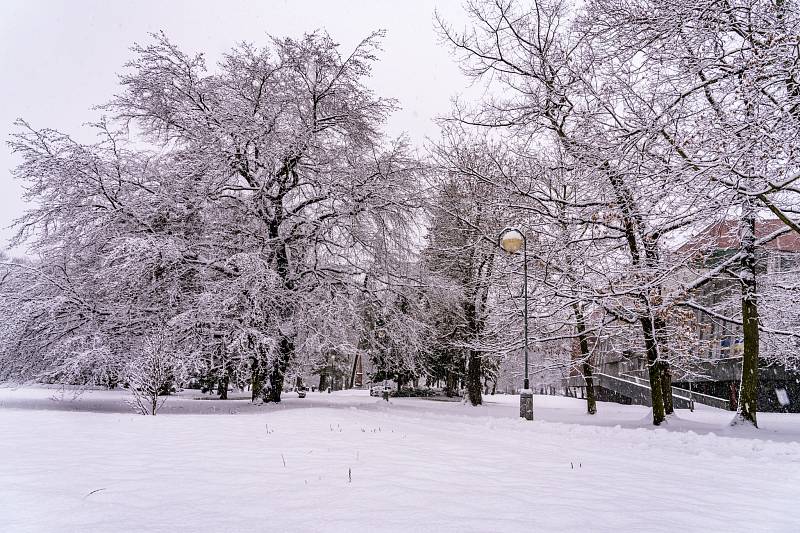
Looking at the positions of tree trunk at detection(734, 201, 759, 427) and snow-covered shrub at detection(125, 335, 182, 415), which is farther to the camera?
snow-covered shrub at detection(125, 335, 182, 415)

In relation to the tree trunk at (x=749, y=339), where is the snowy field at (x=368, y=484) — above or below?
below

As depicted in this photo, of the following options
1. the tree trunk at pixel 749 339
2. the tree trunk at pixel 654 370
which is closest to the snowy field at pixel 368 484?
the tree trunk at pixel 749 339

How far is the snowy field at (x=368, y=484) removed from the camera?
337cm

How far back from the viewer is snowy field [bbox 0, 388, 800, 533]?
3.37 meters

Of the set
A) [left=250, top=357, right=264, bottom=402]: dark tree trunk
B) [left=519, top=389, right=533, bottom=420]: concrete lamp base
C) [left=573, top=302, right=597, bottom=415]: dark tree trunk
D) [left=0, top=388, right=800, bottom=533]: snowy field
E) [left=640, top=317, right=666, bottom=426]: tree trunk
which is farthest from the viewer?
[left=250, top=357, right=264, bottom=402]: dark tree trunk

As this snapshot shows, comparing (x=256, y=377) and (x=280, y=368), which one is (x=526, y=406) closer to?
(x=280, y=368)

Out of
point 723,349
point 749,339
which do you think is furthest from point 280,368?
point 723,349

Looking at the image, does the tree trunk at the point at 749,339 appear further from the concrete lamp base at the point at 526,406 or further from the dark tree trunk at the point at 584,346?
the concrete lamp base at the point at 526,406

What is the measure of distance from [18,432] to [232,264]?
867 centimetres

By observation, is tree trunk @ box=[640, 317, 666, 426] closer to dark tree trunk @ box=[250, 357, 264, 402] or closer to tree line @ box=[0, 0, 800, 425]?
tree line @ box=[0, 0, 800, 425]

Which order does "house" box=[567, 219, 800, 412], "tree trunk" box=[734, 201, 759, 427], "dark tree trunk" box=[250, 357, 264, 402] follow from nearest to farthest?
"tree trunk" box=[734, 201, 759, 427] < "house" box=[567, 219, 800, 412] < "dark tree trunk" box=[250, 357, 264, 402]

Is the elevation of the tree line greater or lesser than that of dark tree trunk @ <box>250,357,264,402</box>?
greater

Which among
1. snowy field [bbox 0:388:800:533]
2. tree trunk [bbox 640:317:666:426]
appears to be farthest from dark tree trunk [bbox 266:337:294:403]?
tree trunk [bbox 640:317:666:426]

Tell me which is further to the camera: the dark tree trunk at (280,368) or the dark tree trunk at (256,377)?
the dark tree trunk at (256,377)
